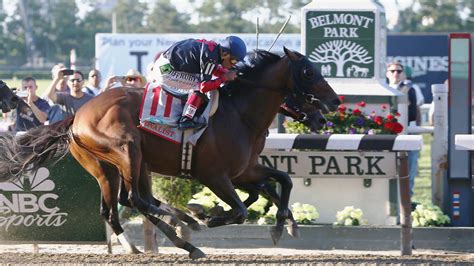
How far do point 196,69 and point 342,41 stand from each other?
285 cm

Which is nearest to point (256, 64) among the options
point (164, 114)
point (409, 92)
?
point (164, 114)

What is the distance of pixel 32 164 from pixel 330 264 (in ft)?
8.25

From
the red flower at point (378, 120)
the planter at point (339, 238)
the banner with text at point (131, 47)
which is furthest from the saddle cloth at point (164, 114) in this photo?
the banner with text at point (131, 47)

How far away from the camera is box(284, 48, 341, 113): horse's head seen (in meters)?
7.63

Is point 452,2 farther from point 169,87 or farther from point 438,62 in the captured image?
point 169,87

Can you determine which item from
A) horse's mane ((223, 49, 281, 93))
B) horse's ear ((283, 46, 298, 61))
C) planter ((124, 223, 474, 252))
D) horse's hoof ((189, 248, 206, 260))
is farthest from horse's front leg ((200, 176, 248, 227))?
planter ((124, 223, 474, 252))

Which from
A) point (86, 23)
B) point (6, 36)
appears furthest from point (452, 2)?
point (6, 36)

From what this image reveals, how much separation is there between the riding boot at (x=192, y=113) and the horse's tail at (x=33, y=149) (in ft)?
3.18

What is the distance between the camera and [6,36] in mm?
38469

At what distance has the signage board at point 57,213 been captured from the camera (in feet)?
28.0

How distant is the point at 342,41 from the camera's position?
33.0 feet

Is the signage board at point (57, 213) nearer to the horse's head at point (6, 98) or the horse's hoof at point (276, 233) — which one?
the horse's head at point (6, 98)

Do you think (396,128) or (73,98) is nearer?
(396,128)

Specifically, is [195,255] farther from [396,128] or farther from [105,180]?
[396,128]
